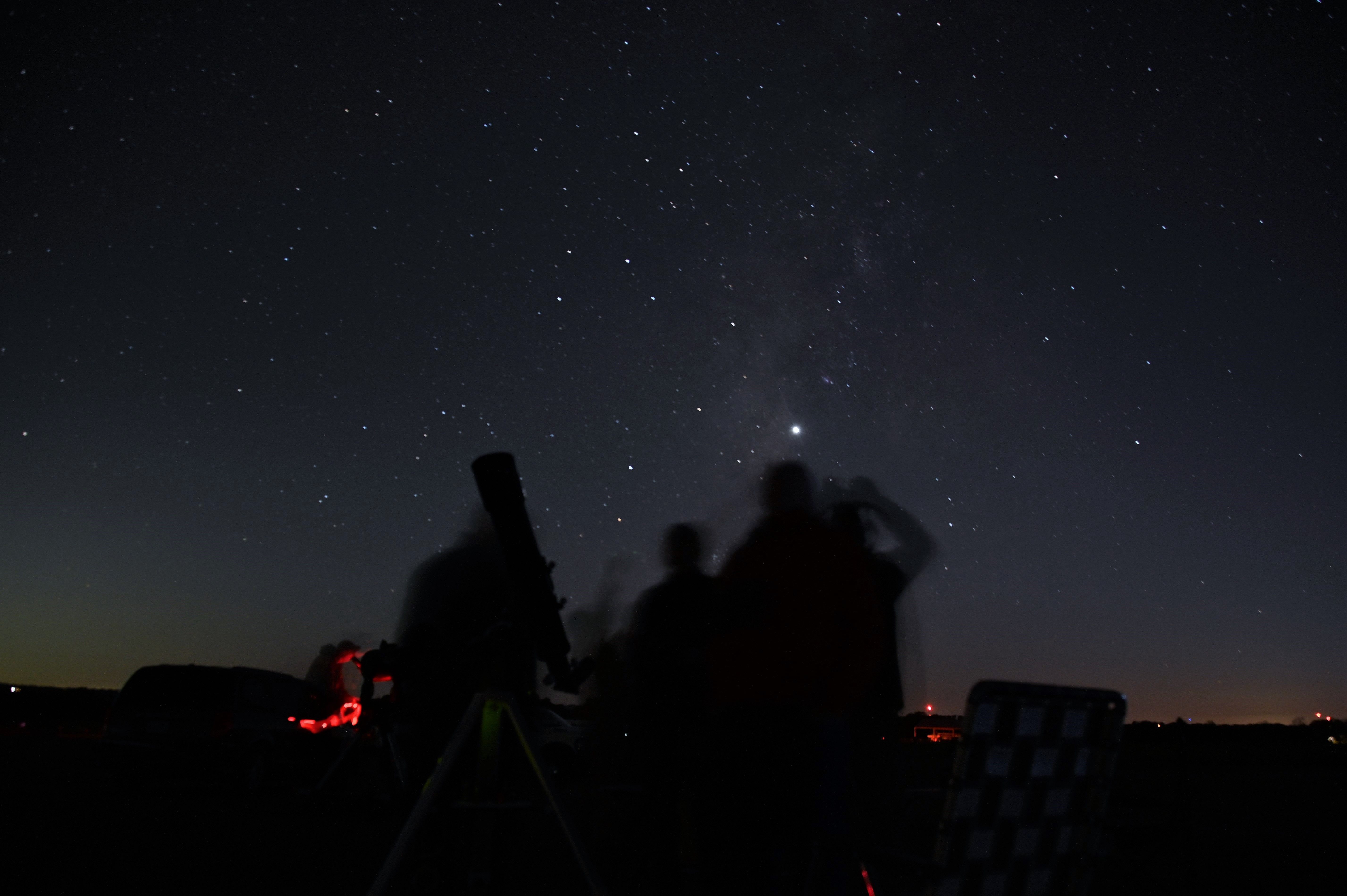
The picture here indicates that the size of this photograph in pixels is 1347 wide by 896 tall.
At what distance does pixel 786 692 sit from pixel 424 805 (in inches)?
50.0

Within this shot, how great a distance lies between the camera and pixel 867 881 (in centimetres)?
230

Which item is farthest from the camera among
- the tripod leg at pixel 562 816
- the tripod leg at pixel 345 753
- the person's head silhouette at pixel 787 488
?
the tripod leg at pixel 345 753

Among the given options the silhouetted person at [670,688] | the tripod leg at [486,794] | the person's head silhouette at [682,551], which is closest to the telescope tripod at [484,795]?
the tripod leg at [486,794]

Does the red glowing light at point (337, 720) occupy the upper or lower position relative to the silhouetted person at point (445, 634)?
lower

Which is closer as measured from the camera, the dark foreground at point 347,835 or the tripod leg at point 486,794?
the tripod leg at point 486,794

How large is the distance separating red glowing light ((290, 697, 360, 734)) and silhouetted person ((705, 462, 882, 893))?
25.4 ft

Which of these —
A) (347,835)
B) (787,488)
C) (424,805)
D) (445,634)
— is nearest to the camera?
(424,805)

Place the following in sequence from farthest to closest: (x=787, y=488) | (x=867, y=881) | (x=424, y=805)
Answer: (x=787, y=488), (x=424, y=805), (x=867, y=881)

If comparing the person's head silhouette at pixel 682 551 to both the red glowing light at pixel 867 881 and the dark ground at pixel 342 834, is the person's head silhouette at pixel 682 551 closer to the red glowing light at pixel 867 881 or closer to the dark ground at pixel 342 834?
the dark ground at pixel 342 834

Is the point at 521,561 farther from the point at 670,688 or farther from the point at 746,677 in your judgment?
the point at 670,688

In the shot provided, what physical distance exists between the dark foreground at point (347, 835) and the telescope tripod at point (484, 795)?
1117mm

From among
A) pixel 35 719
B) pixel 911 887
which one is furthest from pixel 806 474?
pixel 35 719

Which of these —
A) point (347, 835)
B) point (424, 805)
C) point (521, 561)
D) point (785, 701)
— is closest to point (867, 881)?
point (785, 701)

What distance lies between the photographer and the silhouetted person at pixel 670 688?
4.63 m
